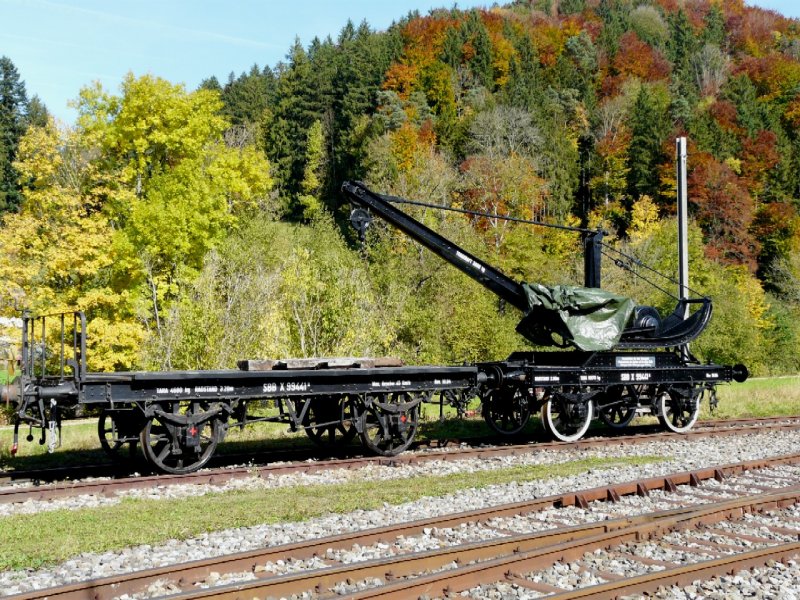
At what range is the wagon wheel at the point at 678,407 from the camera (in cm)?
1652

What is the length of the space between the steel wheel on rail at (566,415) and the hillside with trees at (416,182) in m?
11.1

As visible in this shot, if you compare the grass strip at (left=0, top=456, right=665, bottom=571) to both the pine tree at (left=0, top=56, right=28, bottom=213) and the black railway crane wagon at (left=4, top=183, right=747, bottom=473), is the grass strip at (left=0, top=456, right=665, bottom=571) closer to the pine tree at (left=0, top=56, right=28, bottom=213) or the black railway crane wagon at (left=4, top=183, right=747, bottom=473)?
the black railway crane wagon at (left=4, top=183, right=747, bottom=473)

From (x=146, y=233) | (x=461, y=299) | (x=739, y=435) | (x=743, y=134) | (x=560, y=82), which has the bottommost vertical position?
(x=739, y=435)

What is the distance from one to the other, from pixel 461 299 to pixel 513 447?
76.4ft

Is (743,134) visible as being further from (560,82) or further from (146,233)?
(146,233)

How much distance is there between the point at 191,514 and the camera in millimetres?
8961

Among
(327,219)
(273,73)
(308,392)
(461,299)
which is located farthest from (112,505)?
(273,73)

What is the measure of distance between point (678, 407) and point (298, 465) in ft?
→ 28.5

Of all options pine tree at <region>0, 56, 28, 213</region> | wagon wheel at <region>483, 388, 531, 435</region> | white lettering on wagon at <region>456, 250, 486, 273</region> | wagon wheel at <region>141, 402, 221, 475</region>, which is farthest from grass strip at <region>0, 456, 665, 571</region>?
pine tree at <region>0, 56, 28, 213</region>

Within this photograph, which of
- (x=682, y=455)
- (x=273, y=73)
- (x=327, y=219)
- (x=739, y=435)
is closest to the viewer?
(x=682, y=455)

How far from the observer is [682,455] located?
13.4 meters

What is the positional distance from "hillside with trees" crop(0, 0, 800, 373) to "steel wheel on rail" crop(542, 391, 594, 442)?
36.5 feet

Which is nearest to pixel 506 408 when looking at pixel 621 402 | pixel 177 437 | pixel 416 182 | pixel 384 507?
pixel 621 402

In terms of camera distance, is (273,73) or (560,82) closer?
(560,82)
